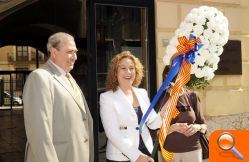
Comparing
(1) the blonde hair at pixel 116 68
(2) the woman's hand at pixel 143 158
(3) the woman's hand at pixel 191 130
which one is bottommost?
(2) the woman's hand at pixel 143 158

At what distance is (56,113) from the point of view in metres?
2.63

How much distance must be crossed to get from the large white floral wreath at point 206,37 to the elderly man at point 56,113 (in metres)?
0.82

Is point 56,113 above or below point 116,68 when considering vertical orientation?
below

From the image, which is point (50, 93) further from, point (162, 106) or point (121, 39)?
point (121, 39)

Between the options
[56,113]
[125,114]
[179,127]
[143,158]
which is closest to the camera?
[56,113]

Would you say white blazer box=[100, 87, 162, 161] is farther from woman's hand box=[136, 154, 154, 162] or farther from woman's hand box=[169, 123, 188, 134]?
woman's hand box=[169, 123, 188, 134]

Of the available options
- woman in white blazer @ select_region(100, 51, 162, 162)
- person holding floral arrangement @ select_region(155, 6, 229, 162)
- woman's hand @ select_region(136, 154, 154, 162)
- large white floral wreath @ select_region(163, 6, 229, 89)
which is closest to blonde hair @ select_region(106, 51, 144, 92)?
woman in white blazer @ select_region(100, 51, 162, 162)

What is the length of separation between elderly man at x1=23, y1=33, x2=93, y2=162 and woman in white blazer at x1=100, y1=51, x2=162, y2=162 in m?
0.18

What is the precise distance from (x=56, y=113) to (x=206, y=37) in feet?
3.75

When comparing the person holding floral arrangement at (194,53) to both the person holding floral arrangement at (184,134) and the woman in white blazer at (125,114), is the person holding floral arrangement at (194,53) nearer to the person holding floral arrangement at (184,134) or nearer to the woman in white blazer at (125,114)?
the woman in white blazer at (125,114)

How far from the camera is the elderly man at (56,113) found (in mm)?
2512

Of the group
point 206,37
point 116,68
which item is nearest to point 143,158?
point 116,68

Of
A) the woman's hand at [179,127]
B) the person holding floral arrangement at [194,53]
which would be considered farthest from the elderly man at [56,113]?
the woman's hand at [179,127]

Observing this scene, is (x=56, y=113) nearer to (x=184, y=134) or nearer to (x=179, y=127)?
(x=179, y=127)
